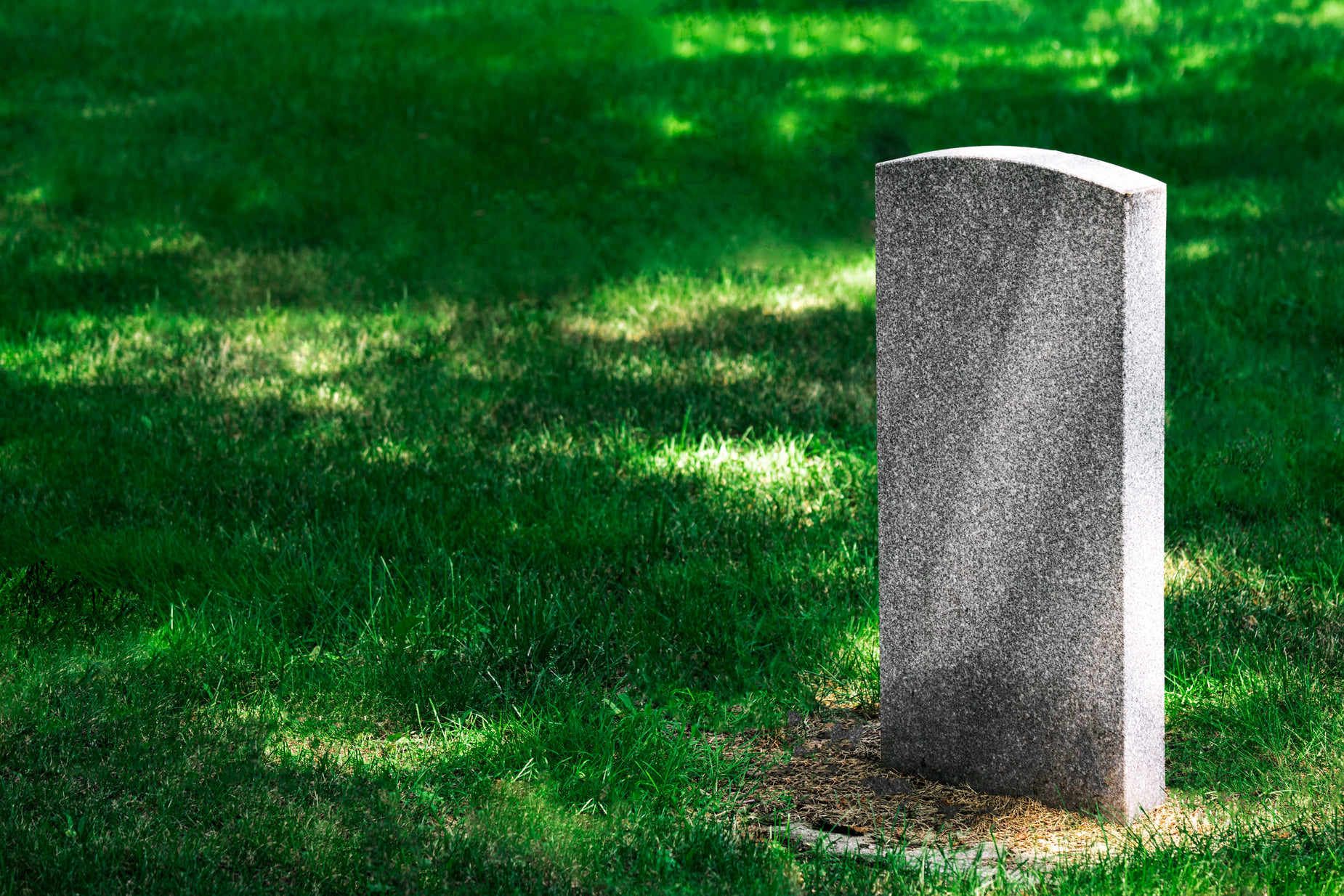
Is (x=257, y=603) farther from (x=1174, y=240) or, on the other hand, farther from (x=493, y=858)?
(x=1174, y=240)

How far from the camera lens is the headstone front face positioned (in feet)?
9.12

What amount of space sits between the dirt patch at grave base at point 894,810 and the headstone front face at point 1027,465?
6cm

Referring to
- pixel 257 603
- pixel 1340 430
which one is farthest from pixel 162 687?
pixel 1340 430

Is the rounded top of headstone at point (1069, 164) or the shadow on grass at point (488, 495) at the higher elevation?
the rounded top of headstone at point (1069, 164)

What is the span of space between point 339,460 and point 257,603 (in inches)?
50.5

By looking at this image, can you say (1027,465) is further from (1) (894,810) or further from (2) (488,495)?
(2) (488,495)

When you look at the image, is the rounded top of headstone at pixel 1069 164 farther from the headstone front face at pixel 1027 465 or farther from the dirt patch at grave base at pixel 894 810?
the dirt patch at grave base at pixel 894 810

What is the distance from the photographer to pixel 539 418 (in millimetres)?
5707

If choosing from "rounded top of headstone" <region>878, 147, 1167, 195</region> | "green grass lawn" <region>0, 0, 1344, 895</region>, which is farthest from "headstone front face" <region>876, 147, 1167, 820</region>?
"green grass lawn" <region>0, 0, 1344, 895</region>

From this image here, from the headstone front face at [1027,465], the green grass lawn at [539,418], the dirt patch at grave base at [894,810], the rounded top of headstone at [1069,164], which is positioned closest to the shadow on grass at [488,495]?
the green grass lawn at [539,418]

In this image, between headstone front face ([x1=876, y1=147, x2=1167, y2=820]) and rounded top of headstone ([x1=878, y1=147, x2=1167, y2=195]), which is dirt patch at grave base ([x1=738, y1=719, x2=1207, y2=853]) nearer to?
headstone front face ([x1=876, y1=147, x2=1167, y2=820])

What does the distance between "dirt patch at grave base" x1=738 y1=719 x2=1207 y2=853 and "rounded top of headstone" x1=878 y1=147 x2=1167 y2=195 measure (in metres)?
1.35

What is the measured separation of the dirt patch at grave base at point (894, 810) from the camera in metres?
2.95

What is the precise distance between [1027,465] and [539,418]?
10.2 feet
